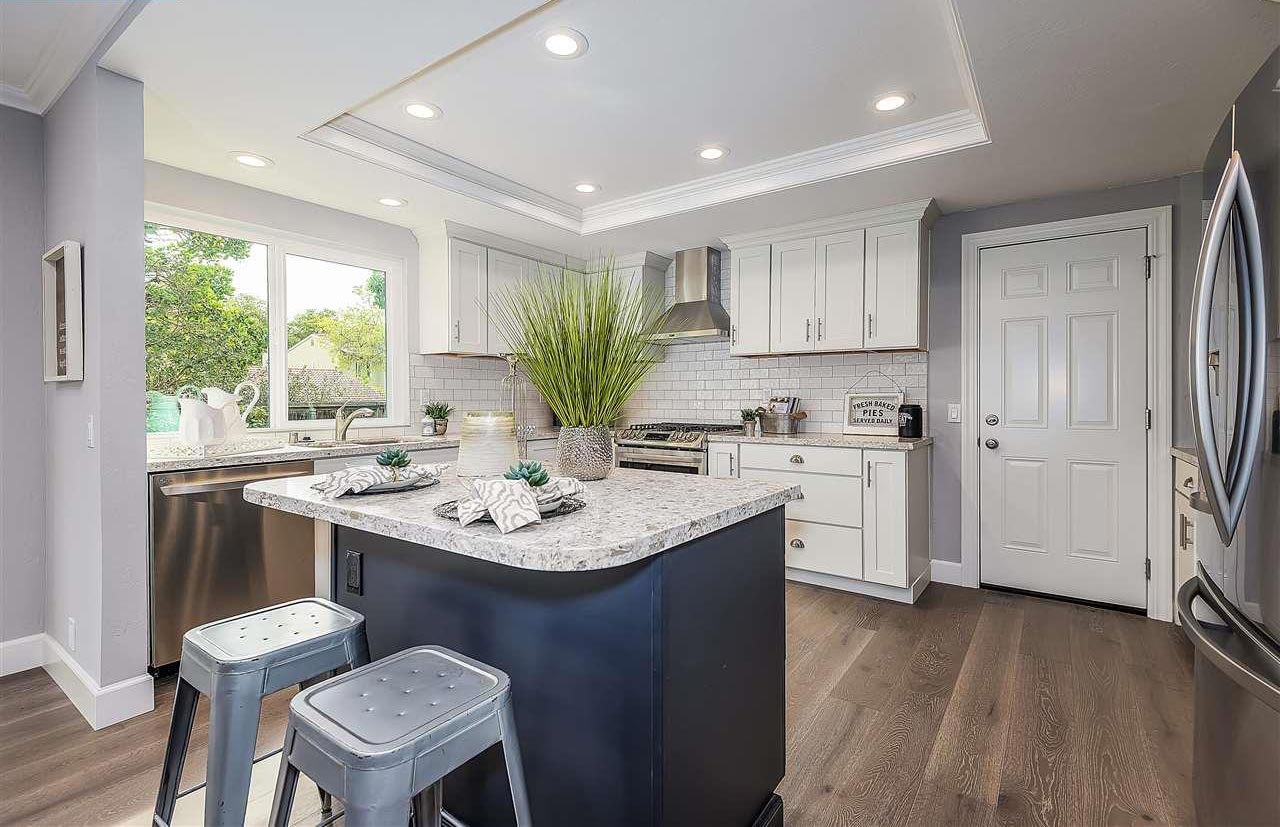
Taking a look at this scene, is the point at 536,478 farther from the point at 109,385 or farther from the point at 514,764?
the point at 109,385

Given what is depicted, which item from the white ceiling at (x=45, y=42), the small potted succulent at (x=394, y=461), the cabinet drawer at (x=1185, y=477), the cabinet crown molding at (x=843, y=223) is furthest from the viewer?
the cabinet crown molding at (x=843, y=223)

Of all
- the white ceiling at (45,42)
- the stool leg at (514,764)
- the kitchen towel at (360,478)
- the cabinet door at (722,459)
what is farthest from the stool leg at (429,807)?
the cabinet door at (722,459)

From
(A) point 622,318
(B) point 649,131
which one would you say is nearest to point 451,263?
(B) point 649,131

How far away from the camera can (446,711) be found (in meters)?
1.01

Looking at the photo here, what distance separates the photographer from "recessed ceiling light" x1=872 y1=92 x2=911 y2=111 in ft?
8.46

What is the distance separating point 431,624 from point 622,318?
3.23 feet

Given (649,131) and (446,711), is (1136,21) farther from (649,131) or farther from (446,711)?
(446,711)

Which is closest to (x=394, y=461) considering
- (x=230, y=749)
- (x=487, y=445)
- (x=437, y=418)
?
(x=487, y=445)

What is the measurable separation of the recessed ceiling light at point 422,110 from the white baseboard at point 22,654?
285cm

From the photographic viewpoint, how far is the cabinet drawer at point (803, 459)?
3.61m

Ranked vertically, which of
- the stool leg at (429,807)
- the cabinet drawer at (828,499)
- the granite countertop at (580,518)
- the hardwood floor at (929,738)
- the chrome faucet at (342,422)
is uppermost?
the chrome faucet at (342,422)

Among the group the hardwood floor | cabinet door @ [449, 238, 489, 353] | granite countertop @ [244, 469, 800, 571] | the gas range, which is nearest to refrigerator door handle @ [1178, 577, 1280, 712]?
the hardwood floor

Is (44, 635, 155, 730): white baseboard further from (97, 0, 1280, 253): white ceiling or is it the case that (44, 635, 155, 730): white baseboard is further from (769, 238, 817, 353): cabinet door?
(769, 238, 817, 353): cabinet door

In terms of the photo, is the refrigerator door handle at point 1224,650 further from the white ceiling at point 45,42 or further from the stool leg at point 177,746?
the white ceiling at point 45,42
